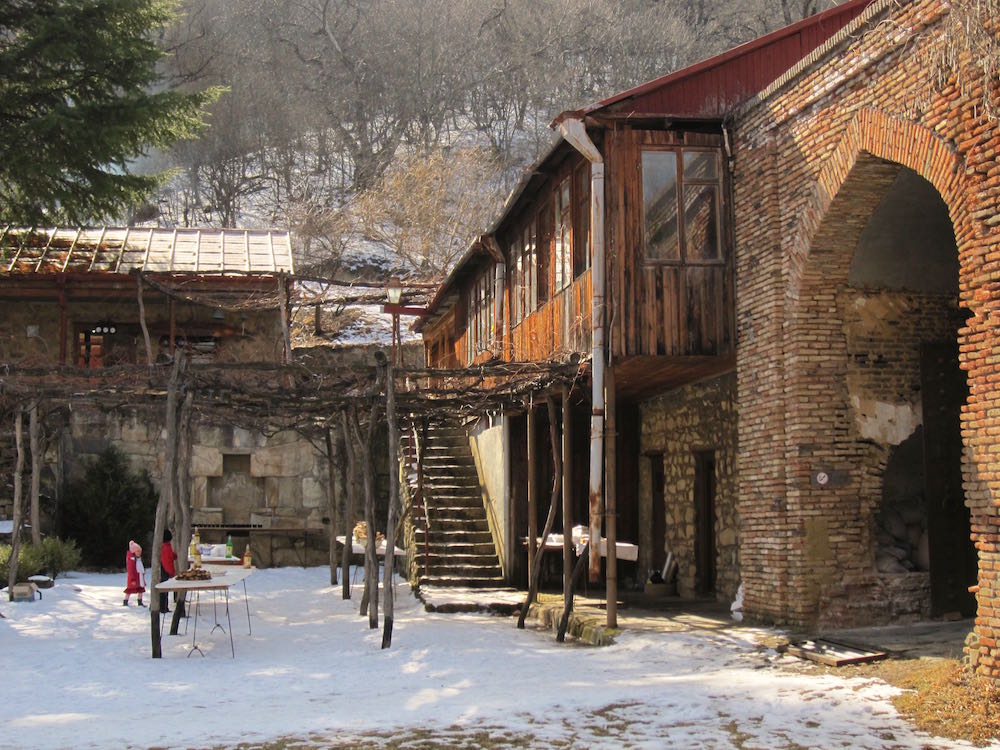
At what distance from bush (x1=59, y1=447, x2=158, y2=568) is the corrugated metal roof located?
15.4 feet

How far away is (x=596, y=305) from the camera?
38.8ft

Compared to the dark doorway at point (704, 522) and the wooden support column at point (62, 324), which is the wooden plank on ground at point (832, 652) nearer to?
the dark doorway at point (704, 522)

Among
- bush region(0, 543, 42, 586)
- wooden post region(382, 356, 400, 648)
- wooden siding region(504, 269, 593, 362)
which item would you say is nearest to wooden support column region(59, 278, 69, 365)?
bush region(0, 543, 42, 586)

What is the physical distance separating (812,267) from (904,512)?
2831 millimetres

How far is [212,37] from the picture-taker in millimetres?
46156

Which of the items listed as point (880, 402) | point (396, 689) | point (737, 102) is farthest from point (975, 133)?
point (396, 689)

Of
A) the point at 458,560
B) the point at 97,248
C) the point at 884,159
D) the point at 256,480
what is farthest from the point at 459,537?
the point at 97,248

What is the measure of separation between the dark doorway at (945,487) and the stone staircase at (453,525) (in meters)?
7.29

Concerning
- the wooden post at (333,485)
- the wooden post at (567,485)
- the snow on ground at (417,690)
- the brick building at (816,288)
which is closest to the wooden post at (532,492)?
the wooden post at (567,485)

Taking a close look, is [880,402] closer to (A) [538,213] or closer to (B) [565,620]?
(B) [565,620]

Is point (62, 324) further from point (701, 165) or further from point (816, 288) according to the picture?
point (816, 288)

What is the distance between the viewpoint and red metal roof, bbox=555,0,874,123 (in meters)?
12.1

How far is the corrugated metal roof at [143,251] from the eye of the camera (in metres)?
22.6

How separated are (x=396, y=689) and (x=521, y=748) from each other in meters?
2.66
